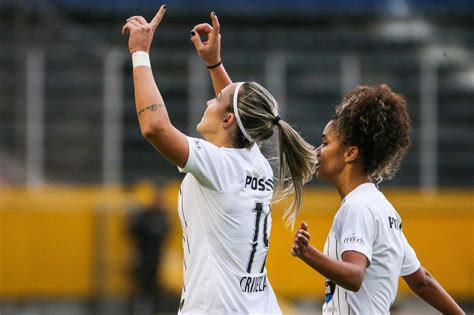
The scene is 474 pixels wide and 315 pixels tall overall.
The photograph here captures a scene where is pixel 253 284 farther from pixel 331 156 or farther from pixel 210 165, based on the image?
pixel 331 156

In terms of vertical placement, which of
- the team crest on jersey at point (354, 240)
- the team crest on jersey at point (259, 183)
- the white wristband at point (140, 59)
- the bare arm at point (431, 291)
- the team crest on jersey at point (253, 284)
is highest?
the white wristband at point (140, 59)

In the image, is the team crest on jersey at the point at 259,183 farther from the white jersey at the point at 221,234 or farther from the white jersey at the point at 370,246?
the white jersey at the point at 370,246

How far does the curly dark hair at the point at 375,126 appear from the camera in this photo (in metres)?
4.82

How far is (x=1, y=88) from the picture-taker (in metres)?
15.4

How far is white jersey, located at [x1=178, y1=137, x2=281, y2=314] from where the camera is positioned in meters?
4.60

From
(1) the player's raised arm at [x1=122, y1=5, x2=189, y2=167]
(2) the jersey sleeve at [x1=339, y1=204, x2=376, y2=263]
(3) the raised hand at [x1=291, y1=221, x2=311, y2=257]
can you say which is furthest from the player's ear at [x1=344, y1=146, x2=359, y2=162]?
(1) the player's raised arm at [x1=122, y1=5, x2=189, y2=167]

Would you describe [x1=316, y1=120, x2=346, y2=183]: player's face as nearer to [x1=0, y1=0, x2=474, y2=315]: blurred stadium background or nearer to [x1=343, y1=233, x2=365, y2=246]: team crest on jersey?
[x1=343, y1=233, x2=365, y2=246]: team crest on jersey

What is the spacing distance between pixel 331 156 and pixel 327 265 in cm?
76

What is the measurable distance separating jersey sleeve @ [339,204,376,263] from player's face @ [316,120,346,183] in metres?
0.29

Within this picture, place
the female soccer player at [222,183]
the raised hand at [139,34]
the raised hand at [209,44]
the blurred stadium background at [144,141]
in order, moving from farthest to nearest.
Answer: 1. the blurred stadium background at [144,141]
2. the raised hand at [209,44]
3. the raised hand at [139,34]
4. the female soccer player at [222,183]

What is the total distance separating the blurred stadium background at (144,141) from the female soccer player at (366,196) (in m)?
7.88

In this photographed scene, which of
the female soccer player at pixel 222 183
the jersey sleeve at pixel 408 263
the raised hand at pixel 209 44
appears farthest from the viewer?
the raised hand at pixel 209 44

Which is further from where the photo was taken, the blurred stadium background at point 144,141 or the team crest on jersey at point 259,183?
the blurred stadium background at point 144,141

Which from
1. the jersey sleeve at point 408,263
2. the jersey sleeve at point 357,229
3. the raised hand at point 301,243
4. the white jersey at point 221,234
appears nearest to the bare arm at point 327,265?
the raised hand at point 301,243
